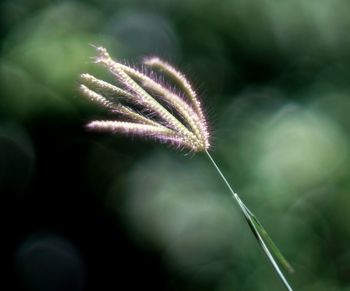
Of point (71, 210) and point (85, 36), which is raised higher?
point (85, 36)

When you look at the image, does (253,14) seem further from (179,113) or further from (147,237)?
(179,113)

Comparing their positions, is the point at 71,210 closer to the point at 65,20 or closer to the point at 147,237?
the point at 147,237

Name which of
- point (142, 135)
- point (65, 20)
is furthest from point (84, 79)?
point (65, 20)

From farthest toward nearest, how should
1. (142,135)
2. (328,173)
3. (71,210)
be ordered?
(71,210), (328,173), (142,135)

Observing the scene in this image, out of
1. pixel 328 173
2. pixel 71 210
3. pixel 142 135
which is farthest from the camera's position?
pixel 71 210

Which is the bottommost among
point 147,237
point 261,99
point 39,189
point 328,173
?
point 328,173

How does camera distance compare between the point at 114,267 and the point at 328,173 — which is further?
the point at 114,267
